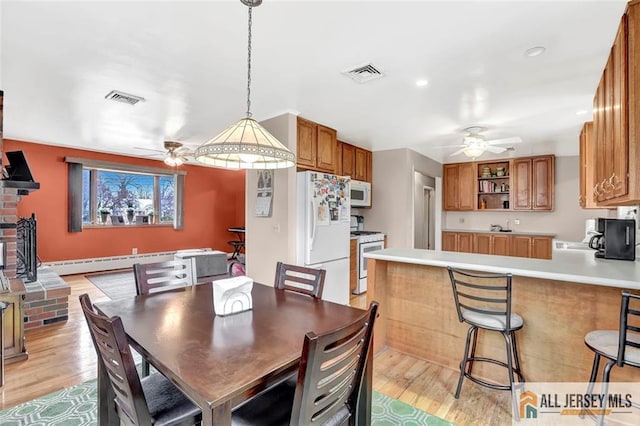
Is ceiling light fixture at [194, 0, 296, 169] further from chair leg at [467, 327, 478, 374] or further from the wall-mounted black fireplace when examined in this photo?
the wall-mounted black fireplace

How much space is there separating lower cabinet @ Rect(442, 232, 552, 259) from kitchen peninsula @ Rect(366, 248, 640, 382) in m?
3.36

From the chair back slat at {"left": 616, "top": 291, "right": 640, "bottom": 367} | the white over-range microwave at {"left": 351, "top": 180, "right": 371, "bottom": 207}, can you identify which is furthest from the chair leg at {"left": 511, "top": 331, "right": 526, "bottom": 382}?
the white over-range microwave at {"left": 351, "top": 180, "right": 371, "bottom": 207}

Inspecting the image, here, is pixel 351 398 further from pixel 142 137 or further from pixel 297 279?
pixel 142 137

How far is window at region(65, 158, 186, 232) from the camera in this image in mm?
5578

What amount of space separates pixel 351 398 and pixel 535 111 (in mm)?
3685

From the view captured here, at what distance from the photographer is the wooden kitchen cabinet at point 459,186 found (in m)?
6.22

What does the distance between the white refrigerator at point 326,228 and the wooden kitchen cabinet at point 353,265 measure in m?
0.42

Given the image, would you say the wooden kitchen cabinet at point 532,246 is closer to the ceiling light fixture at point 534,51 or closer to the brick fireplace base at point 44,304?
the ceiling light fixture at point 534,51

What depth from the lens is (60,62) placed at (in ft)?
7.83

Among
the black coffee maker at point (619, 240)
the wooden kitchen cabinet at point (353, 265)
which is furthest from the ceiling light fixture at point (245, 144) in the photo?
the wooden kitchen cabinet at point (353, 265)

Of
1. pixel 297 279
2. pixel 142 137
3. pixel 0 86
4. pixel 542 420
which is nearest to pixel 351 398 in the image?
pixel 297 279

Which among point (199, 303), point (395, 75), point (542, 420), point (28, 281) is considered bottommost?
point (542, 420)

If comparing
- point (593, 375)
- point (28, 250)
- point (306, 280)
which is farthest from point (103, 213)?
point (593, 375)

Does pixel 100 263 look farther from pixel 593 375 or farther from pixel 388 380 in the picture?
pixel 593 375
